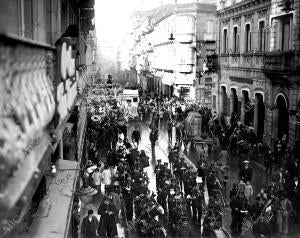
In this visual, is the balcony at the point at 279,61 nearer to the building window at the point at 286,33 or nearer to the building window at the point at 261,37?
the building window at the point at 286,33

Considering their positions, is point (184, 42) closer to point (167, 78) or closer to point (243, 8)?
point (167, 78)

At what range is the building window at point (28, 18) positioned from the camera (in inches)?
296

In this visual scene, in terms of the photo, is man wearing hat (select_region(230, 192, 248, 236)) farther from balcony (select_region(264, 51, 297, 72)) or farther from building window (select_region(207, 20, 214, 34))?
building window (select_region(207, 20, 214, 34))

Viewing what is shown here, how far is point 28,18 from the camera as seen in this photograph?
7785mm

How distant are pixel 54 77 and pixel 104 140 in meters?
21.7

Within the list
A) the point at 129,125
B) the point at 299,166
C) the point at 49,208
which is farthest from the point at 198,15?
the point at 49,208

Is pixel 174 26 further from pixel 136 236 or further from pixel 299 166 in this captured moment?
pixel 136 236

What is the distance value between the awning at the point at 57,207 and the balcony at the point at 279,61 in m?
15.8

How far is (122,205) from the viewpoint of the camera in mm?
14531

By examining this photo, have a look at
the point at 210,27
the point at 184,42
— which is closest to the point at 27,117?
the point at 184,42

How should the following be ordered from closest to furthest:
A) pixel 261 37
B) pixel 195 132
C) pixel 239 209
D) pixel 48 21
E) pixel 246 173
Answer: pixel 48 21, pixel 239 209, pixel 246 173, pixel 195 132, pixel 261 37

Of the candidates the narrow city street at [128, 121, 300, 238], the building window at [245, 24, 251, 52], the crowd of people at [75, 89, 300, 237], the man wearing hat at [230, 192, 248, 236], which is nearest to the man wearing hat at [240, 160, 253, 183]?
the crowd of people at [75, 89, 300, 237]

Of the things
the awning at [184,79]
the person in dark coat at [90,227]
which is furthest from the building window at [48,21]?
the awning at [184,79]

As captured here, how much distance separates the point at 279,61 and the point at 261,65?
2937mm
